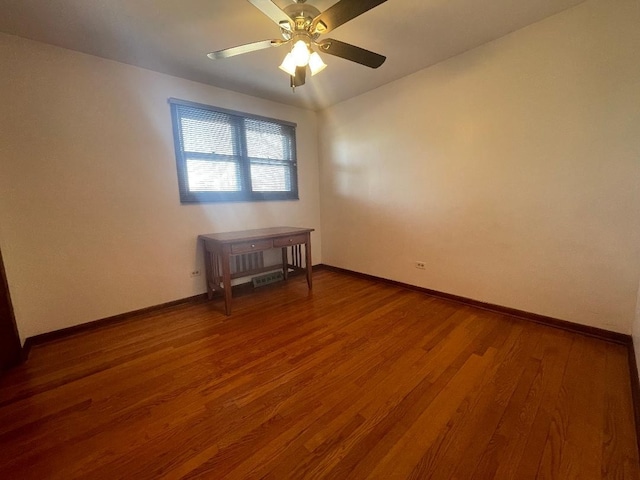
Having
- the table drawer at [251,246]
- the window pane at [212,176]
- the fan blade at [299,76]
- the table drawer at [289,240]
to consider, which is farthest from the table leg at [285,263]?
the fan blade at [299,76]

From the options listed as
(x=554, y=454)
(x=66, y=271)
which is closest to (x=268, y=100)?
(x=66, y=271)

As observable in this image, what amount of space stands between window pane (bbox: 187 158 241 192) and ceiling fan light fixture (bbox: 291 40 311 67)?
178 cm

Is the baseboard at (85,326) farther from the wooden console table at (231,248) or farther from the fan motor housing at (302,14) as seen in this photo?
the fan motor housing at (302,14)

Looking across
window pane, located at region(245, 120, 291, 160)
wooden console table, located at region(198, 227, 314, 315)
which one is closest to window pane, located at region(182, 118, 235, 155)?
window pane, located at region(245, 120, 291, 160)

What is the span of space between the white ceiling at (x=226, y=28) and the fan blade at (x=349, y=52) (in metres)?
0.30

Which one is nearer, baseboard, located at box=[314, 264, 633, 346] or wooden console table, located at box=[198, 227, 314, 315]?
baseboard, located at box=[314, 264, 633, 346]

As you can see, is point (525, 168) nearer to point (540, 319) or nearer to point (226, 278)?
point (540, 319)

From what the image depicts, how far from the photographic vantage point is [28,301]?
2.13 meters

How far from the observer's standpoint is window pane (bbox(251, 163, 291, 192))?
11.3 feet

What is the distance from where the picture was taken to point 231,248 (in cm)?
263

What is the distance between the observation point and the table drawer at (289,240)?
2.96m

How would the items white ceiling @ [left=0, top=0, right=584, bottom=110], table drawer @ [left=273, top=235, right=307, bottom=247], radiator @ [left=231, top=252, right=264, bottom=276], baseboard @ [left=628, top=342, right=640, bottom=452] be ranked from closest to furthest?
1. baseboard @ [left=628, top=342, right=640, bottom=452]
2. white ceiling @ [left=0, top=0, right=584, bottom=110]
3. table drawer @ [left=273, top=235, right=307, bottom=247]
4. radiator @ [left=231, top=252, right=264, bottom=276]

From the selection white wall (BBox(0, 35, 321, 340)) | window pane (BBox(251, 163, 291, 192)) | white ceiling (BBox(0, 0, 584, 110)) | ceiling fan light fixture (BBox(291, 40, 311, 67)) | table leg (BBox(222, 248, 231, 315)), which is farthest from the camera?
window pane (BBox(251, 163, 291, 192))

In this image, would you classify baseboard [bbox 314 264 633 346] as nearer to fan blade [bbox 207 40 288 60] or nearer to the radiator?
the radiator
